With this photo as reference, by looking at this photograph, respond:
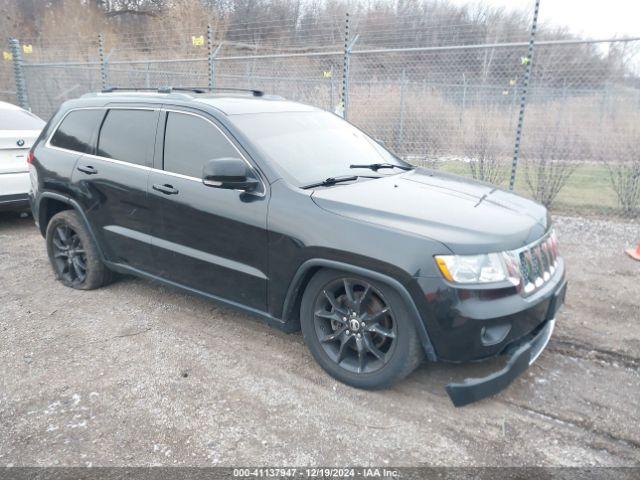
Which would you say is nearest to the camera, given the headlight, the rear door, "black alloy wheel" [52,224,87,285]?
the headlight

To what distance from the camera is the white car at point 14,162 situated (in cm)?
643

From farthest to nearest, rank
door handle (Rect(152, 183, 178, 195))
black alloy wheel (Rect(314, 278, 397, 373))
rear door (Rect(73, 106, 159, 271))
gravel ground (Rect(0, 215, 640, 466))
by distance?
rear door (Rect(73, 106, 159, 271)), door handle (Rect(152, 183, 178, 195)), black alloy wheel (Rect(314, 278, 397, 373)), gravel ground (Rect(0, 215, 640, 466))

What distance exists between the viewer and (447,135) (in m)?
9.10

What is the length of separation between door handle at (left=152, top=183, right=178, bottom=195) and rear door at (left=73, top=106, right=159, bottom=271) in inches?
5.9

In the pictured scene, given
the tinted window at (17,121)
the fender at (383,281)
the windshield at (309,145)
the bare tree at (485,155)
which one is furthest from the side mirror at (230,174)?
the bare tree at (485,155)

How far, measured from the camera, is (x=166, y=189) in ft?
12.9

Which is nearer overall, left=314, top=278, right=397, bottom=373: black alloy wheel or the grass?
left=314, top=278, right=397, bottom=373: black alloy wheel

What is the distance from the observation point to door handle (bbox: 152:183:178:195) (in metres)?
3.89

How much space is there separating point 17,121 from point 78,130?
113 inches

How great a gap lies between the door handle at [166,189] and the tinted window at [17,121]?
3947 millimetres

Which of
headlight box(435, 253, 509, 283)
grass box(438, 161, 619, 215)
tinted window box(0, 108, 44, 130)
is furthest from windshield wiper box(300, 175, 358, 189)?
tinted window box(0, 108, 44, 130)

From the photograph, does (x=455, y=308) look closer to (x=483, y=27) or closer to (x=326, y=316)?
(x=326, y=316)

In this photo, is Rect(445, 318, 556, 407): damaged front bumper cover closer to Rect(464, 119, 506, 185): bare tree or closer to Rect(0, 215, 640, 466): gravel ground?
Rect(0, 215, 640, 466): gravel ground

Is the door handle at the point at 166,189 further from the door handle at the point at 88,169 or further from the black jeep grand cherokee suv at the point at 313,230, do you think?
the door handle at the point at 88,169
